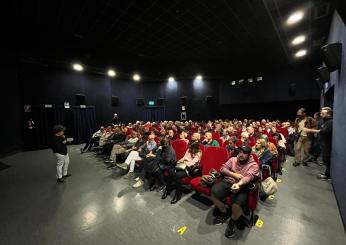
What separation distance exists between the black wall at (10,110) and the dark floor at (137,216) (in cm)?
430

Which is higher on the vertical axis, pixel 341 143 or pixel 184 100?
pixel 184 100

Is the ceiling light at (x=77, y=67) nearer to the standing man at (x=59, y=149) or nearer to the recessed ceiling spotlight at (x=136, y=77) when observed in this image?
the recessed ceiling spotlight at (x=136, y=77)

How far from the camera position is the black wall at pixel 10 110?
6.94 metres

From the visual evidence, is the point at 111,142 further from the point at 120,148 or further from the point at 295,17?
the point at 295,17

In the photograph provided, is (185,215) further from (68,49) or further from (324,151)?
(68,49)

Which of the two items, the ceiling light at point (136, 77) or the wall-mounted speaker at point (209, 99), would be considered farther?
the wall-mounted speaker at point (209, 99)

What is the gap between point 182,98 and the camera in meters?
13.7

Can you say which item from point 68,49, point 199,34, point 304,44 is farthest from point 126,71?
point 304,44

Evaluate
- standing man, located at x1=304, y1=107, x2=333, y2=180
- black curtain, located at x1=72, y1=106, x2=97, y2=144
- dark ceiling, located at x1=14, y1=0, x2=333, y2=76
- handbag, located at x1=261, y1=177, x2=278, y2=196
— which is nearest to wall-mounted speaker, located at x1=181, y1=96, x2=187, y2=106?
dark ceiling, located at x1=14, y1=0, x2=333, y2=76

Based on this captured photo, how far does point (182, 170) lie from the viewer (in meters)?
3.23

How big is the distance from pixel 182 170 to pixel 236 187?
4.05ft

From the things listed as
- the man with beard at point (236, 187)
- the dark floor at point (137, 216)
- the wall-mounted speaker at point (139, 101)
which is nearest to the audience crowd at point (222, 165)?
the man with beard at point (236, 187)

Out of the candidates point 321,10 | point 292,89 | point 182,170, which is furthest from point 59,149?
point 292,89

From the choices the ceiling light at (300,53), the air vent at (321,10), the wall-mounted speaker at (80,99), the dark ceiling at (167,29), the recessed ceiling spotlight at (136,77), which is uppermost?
the dark ceiling at (167,29)
